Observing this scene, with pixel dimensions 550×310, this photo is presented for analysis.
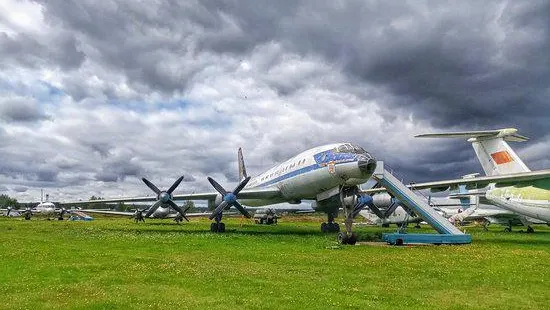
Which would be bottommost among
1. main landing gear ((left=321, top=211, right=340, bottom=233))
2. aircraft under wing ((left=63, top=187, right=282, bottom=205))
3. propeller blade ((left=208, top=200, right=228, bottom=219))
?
main landing gear ((left=321, top=211, right=340, bottom=233))

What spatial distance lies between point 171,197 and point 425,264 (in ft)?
78.7

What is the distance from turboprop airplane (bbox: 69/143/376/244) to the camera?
2402 cm

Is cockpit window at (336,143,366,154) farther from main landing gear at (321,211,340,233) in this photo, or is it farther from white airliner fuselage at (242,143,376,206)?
main landing gear at (321,211,340,233)

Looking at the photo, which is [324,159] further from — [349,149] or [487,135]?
[487,135]

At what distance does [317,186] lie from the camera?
1101 inches

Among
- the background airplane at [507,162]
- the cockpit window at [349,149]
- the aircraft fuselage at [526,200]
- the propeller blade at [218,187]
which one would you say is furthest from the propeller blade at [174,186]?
the aircraft fuselage at [526,200]

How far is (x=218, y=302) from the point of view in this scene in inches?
338

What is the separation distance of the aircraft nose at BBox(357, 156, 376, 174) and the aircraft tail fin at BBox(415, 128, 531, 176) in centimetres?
1149

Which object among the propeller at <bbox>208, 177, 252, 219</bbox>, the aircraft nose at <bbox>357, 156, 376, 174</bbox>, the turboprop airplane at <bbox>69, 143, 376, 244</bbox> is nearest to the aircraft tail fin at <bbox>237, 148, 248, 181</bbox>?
the turboprop airplane at <bbox>69, 143, 376, 244</bbox>

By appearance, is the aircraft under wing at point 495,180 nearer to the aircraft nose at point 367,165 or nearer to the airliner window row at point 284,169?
the aircraft nose at point 367,165

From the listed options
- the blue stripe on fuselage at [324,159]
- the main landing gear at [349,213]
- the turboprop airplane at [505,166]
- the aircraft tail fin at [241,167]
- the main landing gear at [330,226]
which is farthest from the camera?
the aircraft tail fin at [241,167]

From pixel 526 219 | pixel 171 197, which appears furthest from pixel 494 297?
pixel 526 219

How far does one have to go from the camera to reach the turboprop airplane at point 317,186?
24016 millimetres

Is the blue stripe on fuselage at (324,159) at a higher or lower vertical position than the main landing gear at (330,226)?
higher
